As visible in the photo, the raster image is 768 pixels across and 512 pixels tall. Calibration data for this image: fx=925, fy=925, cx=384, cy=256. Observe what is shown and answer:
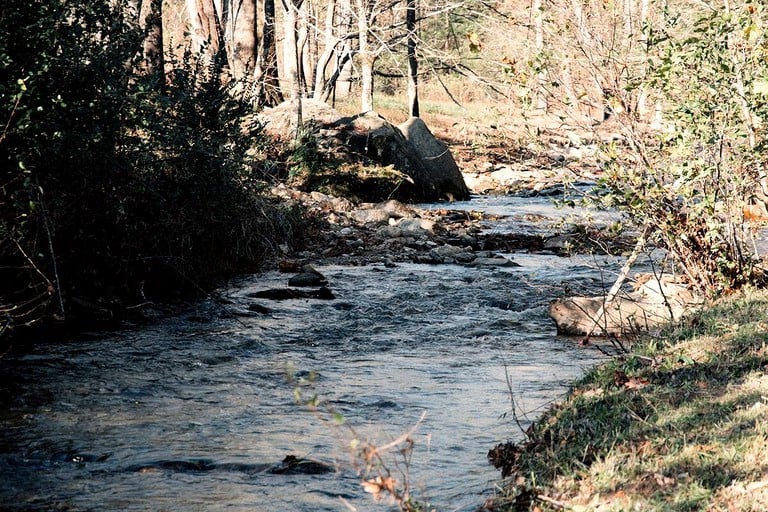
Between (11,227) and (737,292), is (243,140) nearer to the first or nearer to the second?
(11,227)

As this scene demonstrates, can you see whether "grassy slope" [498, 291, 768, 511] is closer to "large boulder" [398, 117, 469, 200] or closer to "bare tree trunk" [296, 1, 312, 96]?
"large boulder" [398, 117, 469, 200]

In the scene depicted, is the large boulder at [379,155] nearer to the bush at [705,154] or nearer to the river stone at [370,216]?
the river stone at [370,216]

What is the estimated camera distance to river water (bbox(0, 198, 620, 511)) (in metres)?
4.75

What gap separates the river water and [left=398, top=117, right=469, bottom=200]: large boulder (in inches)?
364

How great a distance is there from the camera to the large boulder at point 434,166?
1988 cm

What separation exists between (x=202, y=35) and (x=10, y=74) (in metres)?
10.9

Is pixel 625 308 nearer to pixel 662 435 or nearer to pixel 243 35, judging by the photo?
pixel 662 435

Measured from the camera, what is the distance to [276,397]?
6.53 m

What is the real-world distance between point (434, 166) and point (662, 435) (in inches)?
637

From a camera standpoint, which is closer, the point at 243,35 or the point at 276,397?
the point at 276,397

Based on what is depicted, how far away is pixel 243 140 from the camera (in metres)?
10.2

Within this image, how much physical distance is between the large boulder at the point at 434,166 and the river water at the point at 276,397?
924cm

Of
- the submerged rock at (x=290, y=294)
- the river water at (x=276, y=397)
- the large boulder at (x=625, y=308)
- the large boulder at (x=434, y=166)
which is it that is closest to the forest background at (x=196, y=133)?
the large boulder at (x=625, y=308)

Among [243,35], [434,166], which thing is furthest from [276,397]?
[434,166]
